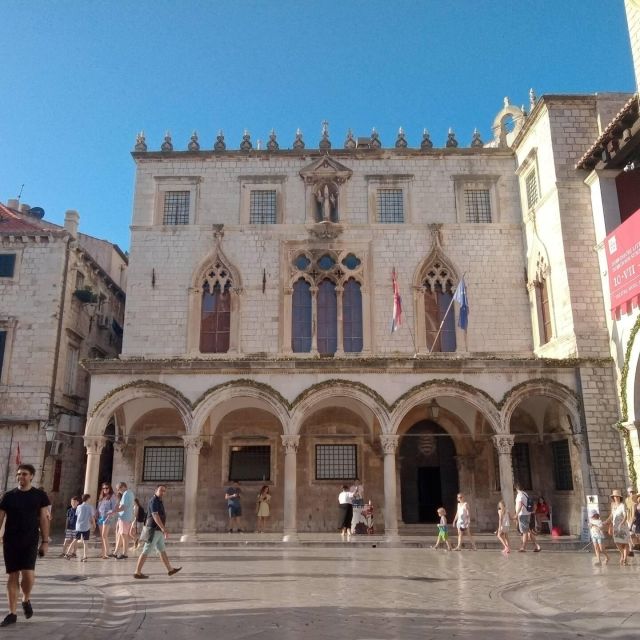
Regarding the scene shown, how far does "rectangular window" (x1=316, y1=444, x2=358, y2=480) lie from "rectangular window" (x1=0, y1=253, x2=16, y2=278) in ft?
47.8

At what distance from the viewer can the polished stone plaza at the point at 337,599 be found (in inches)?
296

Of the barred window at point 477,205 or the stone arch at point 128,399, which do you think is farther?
the barred window at point 477,205

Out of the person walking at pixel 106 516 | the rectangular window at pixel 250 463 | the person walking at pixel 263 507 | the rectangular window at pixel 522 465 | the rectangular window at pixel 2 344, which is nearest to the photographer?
the person walking at pixel 106 516

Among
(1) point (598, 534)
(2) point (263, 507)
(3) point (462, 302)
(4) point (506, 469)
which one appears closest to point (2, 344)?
(2) point (263, 507)

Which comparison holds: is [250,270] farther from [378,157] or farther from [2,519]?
[2,519]

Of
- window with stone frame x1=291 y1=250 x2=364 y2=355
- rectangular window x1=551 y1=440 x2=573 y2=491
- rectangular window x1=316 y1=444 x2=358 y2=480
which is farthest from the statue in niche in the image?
rectangular window x1=551 y1=440 x2=573 y2=491

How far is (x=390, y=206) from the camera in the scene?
2539cm

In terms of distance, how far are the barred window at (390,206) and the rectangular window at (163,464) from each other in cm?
1219

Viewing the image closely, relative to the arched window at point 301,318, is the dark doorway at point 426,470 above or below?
below

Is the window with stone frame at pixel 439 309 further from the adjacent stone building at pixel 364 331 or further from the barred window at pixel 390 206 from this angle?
the barred window at pixel 390 206

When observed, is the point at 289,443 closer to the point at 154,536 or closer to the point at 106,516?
the point at 106,516

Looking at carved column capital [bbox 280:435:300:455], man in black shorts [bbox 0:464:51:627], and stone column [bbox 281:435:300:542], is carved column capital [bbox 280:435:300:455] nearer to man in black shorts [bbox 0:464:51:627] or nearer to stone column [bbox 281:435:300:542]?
stone column [bbox 281:435:300:542]

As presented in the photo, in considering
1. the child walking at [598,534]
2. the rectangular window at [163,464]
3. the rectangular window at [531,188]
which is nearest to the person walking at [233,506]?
the rectangular window at [163,464]

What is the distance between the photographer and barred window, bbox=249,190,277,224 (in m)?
25.3
